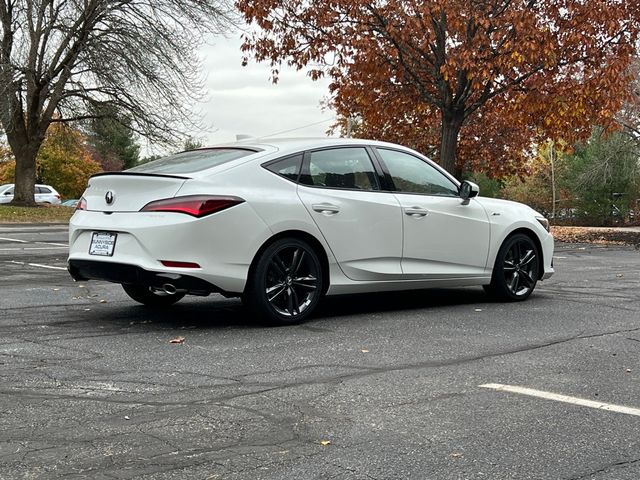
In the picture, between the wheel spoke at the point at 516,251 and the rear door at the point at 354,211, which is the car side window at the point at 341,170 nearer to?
the rear door at the point at 354,211

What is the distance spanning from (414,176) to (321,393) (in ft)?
12.2

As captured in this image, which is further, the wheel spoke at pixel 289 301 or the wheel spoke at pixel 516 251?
the wheel spoke at pixel 516 251

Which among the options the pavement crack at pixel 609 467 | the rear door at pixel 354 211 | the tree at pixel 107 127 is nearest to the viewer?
the pavement crack at pixel 609 467

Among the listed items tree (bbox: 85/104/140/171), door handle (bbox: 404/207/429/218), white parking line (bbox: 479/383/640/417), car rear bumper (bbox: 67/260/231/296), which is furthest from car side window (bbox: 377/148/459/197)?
tree (bbox: 85/104/140/171)

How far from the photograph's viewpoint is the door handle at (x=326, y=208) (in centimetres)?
688

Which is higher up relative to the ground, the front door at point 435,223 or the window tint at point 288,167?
the window tint at point 288,167

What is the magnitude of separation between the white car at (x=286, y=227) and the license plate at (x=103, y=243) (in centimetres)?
1

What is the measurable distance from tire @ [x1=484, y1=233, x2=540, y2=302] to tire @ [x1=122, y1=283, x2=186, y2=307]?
323cm

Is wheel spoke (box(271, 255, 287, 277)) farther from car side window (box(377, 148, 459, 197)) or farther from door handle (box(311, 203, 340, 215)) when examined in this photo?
car side window (box(377, 148, 459, 197))

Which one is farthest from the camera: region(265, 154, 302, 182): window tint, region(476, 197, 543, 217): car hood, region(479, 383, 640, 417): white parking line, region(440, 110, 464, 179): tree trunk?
region(440, 110, 464, 179): tree trunk

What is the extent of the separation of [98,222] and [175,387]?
95.3 inches

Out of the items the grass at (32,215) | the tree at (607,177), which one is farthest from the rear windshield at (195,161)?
the tree at (607,177)

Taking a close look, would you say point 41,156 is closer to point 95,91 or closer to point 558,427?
point 95,91

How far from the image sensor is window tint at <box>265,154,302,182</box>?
22.5 ft
